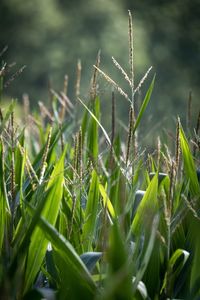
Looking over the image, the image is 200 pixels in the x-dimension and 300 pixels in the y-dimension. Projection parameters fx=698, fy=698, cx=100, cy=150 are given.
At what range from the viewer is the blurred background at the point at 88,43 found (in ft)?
70.3

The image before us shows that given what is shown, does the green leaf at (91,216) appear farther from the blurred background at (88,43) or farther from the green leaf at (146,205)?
the blurred background at (88,43)

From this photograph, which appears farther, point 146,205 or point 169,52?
point 169,52

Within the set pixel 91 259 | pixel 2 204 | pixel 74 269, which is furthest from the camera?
pixel 2 204

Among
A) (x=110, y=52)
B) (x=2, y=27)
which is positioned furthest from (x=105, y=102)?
(x=2, y=27)

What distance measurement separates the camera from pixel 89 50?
22.2 m

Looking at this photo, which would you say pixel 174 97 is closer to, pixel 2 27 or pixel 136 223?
pixel 2 27

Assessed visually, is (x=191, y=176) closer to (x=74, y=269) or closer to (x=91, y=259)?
(x=91, y=259)

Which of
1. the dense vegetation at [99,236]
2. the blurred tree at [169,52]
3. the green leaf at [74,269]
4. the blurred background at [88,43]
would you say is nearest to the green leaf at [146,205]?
the dense vegetation at [99,236]

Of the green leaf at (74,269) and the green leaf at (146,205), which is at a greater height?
the green leaf at (146,205)

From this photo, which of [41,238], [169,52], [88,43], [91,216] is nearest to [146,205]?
[91,216]

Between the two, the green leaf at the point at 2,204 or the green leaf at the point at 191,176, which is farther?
the green leaf at the point at 191,176

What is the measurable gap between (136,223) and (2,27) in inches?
869

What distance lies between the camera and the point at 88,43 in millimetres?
22516

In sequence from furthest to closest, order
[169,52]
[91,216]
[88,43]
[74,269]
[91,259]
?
[88,43], [169,52], [91,216], [91,259], [74,269]
